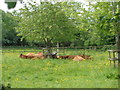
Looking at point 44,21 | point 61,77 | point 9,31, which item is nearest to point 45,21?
point 44,21

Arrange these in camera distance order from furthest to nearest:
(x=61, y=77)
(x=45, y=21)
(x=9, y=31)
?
(x=9, y=31) → (x=45, y=21) → (x=61, y=77)

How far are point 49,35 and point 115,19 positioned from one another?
15577 millimetres

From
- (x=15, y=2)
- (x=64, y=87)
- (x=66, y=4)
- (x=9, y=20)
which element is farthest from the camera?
(x=9, y=20)

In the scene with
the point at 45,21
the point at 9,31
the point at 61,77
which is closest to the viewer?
the point at 61,77

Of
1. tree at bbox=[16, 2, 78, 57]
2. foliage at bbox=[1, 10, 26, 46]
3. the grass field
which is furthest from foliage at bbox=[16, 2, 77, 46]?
foliage at bbox=[1, 10, 26, 46]

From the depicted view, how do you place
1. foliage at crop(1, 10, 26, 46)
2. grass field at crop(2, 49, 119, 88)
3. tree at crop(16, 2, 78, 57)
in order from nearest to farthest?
1. grass field at crop(2, 49, 119, 88)
2. tree at crop(16, 2, 78, 57)
3. foliage at crop(1, 10, 26, 46)

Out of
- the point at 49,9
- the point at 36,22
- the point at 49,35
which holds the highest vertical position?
the point at 49,9

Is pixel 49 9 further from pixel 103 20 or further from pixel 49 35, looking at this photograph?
pixel 103 20

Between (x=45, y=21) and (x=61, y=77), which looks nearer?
(x=61, y=77)

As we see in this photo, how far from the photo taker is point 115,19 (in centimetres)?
324

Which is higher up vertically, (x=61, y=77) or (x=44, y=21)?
(x=44, y=21)

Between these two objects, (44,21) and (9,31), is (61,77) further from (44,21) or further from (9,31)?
(9,31)

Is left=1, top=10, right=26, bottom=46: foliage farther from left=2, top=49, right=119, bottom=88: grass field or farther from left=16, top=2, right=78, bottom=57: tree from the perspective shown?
left=2, top=49, right=119, bottom=88: grass field

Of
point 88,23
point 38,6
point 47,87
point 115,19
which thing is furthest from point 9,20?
point 115,19
